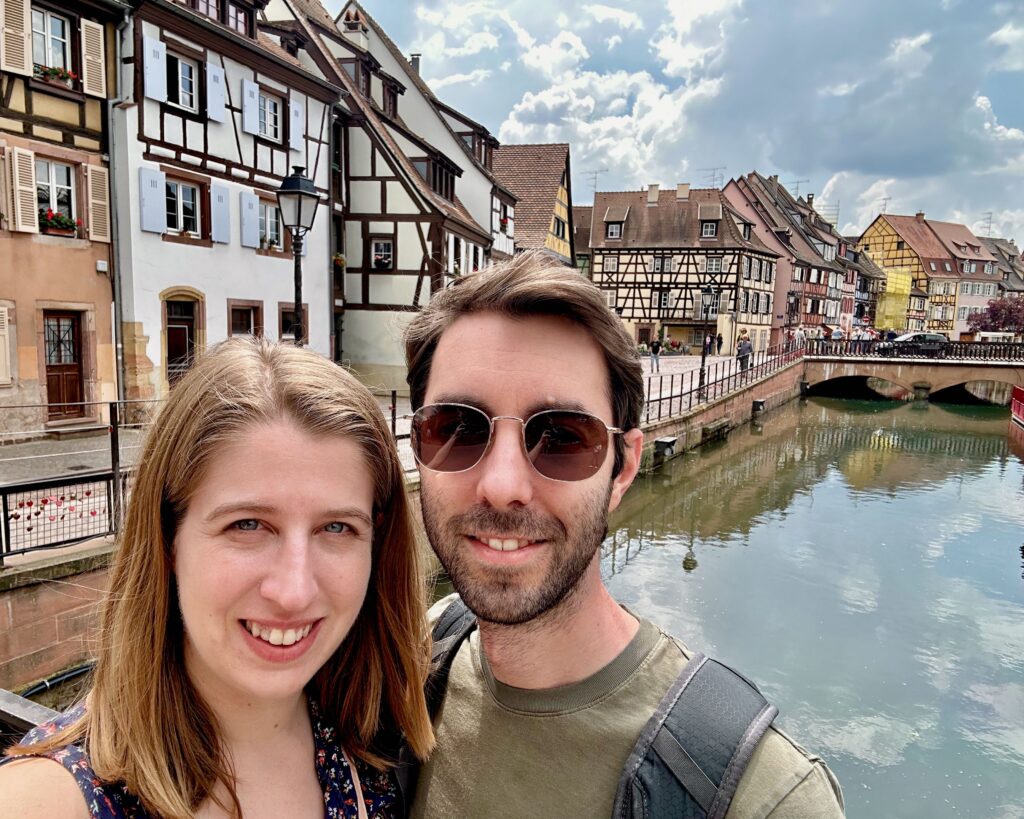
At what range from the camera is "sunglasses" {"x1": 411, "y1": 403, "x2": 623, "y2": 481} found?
1543 millimetres

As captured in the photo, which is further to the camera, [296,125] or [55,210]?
[296,125]

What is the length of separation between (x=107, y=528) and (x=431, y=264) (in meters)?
13.3

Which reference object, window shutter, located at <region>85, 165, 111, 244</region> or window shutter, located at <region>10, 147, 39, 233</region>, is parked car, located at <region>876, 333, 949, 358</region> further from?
window shutter, located at <region>10, 147, 39, 233</region>

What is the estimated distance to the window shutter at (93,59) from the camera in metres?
11.0

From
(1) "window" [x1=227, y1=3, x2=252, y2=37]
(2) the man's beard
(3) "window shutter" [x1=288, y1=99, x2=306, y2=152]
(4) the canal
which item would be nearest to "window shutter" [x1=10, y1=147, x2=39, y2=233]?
(1) "window" [x1=227, y1=3, x2=252, y2=37]

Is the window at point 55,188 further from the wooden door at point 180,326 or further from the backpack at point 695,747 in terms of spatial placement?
the backpack at point 695,747

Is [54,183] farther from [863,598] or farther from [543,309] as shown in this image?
[863,598]

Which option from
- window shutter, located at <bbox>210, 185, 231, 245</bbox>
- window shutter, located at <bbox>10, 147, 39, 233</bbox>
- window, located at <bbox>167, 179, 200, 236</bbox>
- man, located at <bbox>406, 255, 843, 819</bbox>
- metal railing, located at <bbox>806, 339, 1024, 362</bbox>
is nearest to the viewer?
man, located at <bbox>406, 255, 843, 819</bbox>

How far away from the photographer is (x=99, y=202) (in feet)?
38.1

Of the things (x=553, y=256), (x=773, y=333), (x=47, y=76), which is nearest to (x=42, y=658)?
(x=553, y=256)

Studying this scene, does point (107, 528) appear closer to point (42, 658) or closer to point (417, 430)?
point (42, 658)

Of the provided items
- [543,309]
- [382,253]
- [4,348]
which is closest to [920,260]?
[382,253]

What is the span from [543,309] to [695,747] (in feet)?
2.99

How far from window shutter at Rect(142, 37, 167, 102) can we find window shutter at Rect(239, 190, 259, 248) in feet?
8.06
